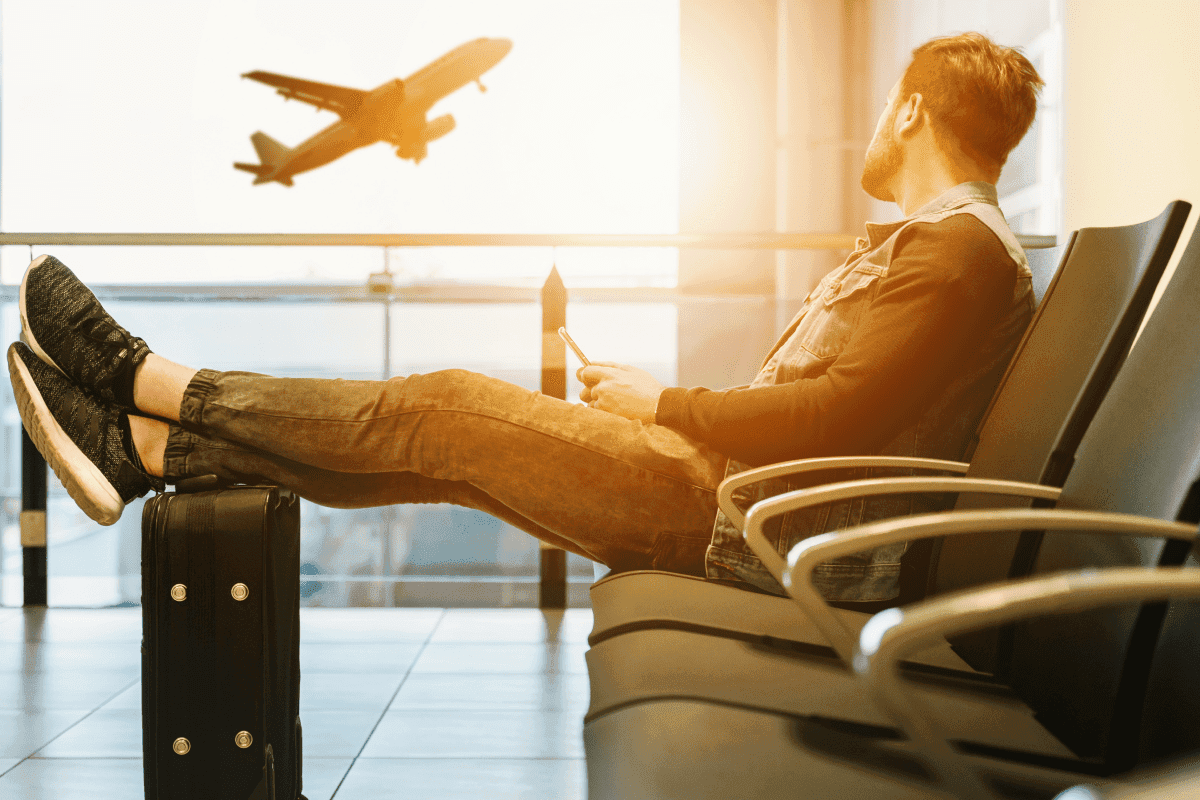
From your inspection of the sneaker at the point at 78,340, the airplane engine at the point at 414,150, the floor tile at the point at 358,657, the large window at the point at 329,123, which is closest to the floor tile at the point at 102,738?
the floor tile at the point at 358,657

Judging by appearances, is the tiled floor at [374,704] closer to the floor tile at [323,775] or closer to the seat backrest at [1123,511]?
the floor tile at [323,775]

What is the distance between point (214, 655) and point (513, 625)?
1.21m

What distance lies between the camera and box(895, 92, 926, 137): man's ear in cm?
139

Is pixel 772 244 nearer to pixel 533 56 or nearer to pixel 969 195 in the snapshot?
pixel 969 195

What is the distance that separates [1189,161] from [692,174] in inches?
223

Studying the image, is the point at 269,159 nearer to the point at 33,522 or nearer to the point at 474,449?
the point at 33,522

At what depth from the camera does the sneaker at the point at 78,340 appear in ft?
4.21

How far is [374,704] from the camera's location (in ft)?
5.73

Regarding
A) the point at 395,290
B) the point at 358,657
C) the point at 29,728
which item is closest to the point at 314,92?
the point at 395,290

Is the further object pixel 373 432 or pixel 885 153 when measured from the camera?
pixel 885 153

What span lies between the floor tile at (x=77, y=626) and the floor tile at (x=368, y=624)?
0.43 meters

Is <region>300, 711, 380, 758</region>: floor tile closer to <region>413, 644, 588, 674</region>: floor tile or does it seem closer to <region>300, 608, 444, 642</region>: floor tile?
<region>413, 644, 588, 674</region>: floor tile

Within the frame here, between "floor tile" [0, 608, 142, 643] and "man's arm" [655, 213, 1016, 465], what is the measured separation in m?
1.79

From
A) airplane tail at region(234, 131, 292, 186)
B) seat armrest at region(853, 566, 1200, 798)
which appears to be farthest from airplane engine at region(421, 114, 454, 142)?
seat armrest at region(853, 566, 1200, 798)
